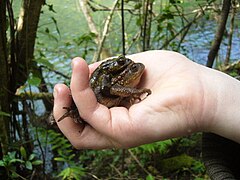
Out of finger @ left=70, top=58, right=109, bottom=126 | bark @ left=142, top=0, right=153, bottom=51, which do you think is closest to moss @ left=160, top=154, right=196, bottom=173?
bark @ left=142, top=0, right=153, bottom=51

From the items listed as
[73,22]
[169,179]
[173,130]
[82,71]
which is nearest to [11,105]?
[169,179]

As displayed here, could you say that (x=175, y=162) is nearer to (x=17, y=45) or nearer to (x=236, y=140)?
(x=17, y=45)

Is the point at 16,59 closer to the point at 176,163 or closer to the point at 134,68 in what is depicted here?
the point at 134,68

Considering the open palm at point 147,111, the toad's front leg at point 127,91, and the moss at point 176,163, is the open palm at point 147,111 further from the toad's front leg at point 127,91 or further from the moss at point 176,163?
the moss at point 176,163

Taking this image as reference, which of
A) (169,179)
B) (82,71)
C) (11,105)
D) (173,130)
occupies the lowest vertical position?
(169,179)

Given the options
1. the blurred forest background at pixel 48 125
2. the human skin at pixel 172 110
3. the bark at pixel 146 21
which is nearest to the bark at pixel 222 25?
the blurred forest background at pixel 48 125

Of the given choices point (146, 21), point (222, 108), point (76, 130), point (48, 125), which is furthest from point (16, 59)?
point (222, 108)
